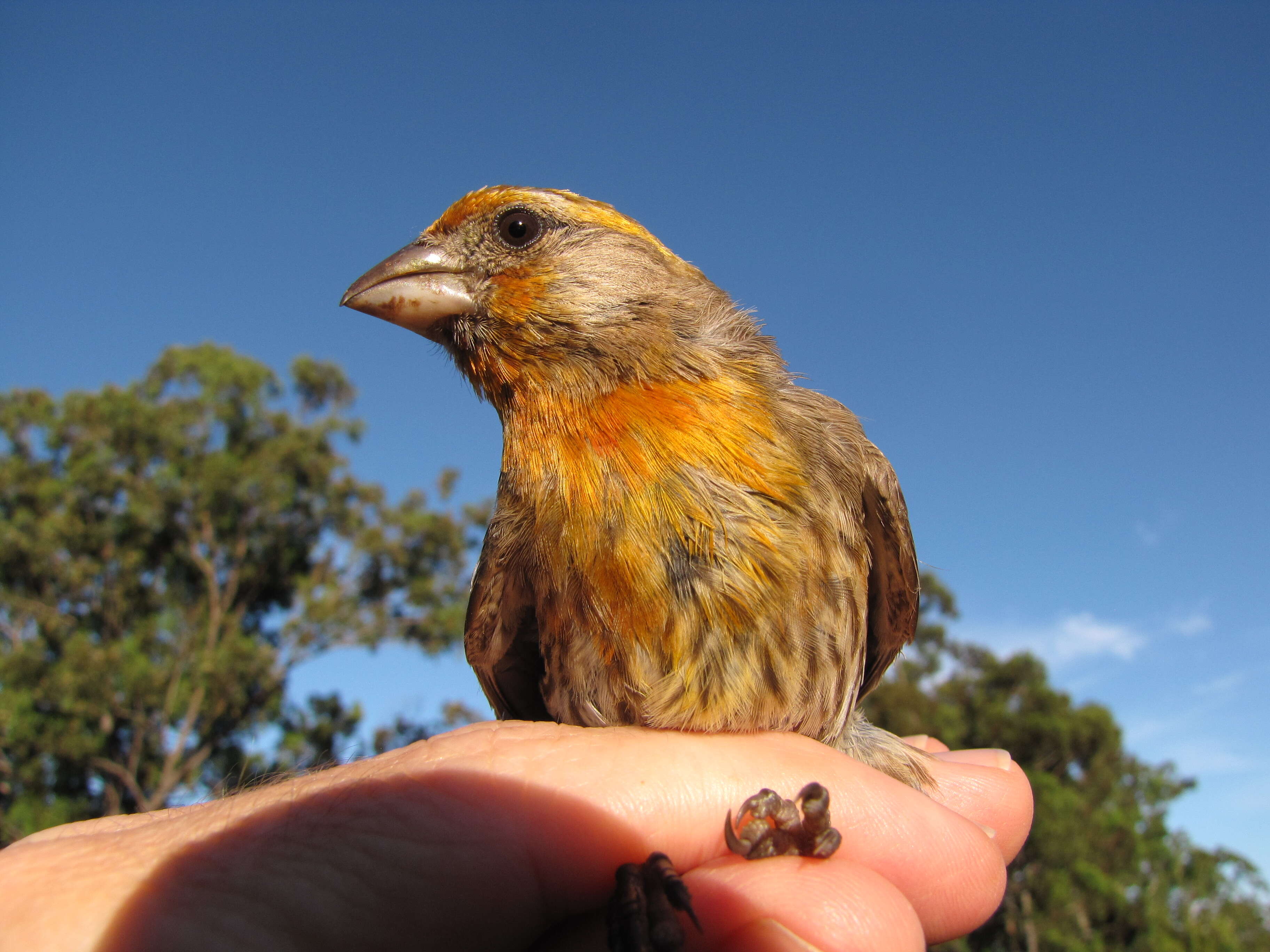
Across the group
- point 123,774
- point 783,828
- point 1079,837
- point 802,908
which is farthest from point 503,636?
A: point 1079,837

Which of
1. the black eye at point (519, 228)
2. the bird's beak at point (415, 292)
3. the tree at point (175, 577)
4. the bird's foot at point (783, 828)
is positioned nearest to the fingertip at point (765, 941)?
the bird's foot at point (783, 828)

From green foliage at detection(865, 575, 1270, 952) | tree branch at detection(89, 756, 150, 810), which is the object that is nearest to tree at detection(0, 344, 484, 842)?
tree branch at detection(89, 756, 150, 810)

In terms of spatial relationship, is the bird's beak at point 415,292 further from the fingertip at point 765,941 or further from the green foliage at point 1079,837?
the green foliage at point 1079,837

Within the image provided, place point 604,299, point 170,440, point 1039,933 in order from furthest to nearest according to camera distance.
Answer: point 1039,933
point 170,440
point 604,299

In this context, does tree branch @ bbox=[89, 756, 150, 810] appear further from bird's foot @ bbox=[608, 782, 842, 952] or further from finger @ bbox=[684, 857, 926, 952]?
finger @ bbox=[684, 857, 926, 952]

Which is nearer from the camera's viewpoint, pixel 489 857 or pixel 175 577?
pixel 489 857

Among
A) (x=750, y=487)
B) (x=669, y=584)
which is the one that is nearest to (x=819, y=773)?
(x=669, y=584)

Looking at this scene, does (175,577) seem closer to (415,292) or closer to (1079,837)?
(415,292)

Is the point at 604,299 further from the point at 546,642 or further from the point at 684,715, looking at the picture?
the point at 684,715
